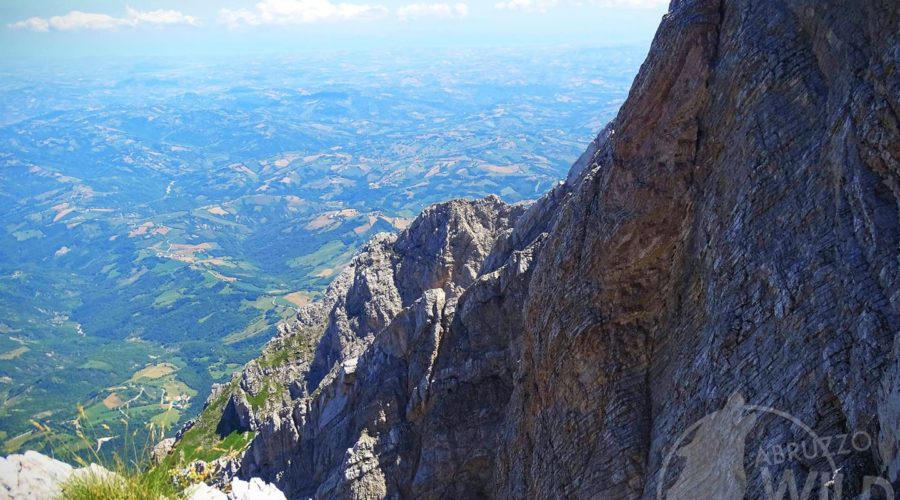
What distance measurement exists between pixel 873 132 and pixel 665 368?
1045 centimetres

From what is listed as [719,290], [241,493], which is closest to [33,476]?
[241,493]

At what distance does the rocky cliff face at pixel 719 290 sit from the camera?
566 inches

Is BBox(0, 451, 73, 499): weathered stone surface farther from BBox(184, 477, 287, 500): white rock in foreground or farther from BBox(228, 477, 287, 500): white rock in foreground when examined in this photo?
BBox(228, 477, 287, 500): white rock in foreground

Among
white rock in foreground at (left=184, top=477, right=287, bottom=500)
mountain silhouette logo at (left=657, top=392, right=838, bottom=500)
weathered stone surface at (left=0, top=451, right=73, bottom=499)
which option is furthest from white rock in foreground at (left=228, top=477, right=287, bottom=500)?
mountain silhouette logo at (left=657, top=392, right=838, bottom=500)

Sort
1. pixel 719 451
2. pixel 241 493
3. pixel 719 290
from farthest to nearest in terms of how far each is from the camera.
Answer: pixel 241 493, pixel 719 290, pixel 719 451

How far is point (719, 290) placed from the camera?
19219 mm

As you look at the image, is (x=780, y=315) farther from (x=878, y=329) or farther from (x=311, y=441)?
(x=311, y=441)

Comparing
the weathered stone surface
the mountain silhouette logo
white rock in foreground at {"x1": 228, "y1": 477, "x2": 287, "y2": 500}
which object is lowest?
white rock in foreground at {"x1": 228, "y1": 477, "x2": 287, "y2": 500}

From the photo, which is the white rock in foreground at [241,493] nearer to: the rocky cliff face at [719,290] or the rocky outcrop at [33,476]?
the rocky outcrop at [33,476]

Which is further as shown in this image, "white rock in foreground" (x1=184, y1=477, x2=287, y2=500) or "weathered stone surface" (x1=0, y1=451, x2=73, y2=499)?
"white rock in foreground" (x1=184, y1=477, x2=287, y2=500)

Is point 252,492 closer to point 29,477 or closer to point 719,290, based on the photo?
point 29,477

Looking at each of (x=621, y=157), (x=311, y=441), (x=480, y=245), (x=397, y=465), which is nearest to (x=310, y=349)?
(x=480, y=245)

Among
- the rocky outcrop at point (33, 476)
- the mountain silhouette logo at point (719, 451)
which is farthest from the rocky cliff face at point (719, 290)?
the rocky outcrop at point (33, 476)

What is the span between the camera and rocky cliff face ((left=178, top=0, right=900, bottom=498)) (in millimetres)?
14367
